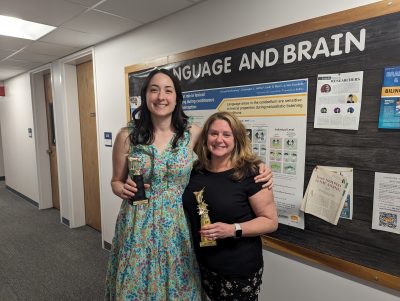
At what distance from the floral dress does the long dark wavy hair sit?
6 centimetres

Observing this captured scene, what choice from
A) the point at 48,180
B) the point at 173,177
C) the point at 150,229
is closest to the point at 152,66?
the point at 173,177

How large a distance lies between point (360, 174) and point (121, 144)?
45.7 inches

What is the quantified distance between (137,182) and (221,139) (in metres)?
0.41

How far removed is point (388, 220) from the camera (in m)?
1.27

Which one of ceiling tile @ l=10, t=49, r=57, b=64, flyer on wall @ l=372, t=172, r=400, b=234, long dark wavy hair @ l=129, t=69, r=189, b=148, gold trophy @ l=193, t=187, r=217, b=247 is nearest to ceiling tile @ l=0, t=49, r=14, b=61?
ceiling tile @ l=10, t=49, r=57, b=64

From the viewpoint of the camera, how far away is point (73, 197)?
12.6 feet

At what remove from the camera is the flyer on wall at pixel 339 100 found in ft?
4.28

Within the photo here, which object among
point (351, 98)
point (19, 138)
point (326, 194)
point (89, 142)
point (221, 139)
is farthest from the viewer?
point (19, 138)

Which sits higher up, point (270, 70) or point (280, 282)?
point (270, 70)

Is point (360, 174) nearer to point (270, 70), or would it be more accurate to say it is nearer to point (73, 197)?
point (270, 70)

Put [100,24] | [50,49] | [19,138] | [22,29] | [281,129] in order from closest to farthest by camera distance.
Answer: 1. [281,129]
2. [100,24]
3. [22,29]
4. [50,49]
5. [19,138]

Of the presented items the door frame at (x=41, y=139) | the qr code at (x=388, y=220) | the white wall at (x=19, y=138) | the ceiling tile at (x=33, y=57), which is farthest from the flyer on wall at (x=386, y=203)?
the white wall at (x=19, y=138)

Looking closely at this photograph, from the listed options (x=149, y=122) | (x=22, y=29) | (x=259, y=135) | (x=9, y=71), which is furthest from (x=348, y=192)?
(x=9, y=71)

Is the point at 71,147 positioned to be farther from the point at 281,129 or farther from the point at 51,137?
the point at 281,129
